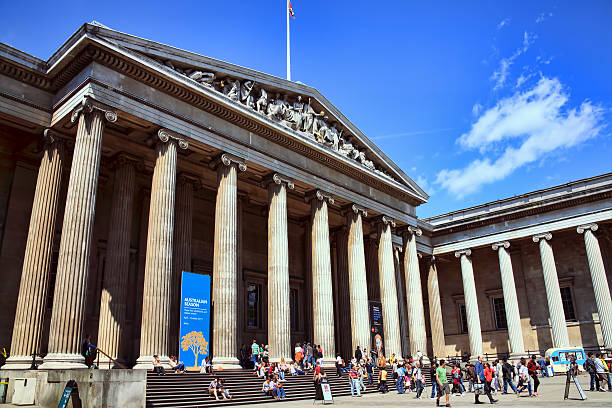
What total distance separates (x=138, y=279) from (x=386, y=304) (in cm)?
1400

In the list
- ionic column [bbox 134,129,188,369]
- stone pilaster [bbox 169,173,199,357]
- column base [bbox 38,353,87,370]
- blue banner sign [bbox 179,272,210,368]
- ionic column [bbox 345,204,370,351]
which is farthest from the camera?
ionic column [bbox 345,204,370,351]

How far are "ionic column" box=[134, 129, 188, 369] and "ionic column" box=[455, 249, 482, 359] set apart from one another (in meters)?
24.6

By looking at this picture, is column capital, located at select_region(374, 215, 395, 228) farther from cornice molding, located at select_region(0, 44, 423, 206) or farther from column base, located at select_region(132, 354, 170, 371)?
column base, located at select_region(132, 354, 170, 371)

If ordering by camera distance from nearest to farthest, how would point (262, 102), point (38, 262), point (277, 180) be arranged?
point (38, 262), point (262, 102), point (277, 180)

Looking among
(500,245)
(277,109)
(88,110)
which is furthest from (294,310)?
(88,110)

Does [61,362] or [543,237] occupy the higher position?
[543,237]

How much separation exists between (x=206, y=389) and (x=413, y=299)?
17.7 metres

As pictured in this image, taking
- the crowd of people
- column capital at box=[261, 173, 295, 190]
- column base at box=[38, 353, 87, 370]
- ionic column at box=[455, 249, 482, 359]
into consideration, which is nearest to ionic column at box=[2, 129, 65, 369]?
column base at box=[38, 353, 87, 370]

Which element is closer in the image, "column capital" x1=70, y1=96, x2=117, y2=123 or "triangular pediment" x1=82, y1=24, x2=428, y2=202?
"column capital" x1=70, y1=96, x2=117, y2=123

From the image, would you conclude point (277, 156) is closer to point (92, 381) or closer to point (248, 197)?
point (248, 197)

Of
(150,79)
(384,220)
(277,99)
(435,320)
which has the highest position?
(277,99)

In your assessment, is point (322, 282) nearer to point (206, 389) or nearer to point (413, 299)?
point (413, 299)

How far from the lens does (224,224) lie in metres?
22.2

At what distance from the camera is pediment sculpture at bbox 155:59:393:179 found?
908 inches
